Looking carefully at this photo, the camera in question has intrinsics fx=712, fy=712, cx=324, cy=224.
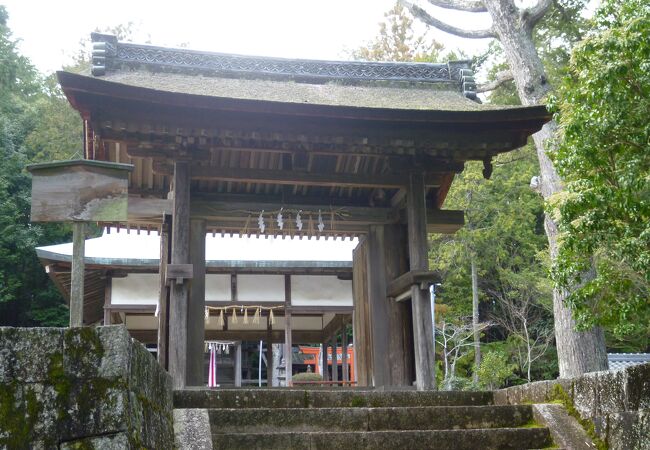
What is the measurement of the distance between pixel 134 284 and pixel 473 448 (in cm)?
1088

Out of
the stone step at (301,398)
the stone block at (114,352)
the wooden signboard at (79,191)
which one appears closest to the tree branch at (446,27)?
the stone step at (301,398)

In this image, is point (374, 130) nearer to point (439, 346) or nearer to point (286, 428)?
point (286, 428)

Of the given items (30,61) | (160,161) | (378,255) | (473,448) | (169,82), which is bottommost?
(473,448)

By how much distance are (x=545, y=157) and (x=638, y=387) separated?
9113 millimetres

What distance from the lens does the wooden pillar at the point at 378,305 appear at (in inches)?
373

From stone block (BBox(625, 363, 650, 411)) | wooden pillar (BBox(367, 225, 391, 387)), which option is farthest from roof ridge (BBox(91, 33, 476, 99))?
stone block (BBox(625, 363, 650, 411))

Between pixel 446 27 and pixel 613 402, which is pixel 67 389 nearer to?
pixel 613 402

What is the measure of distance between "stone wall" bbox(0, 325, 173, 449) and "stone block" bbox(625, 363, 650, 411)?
331 centimetres

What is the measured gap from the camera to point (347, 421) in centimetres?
584

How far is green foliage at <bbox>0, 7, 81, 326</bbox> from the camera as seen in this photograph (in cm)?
2469

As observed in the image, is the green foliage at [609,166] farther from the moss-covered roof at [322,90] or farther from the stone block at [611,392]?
the stone block at [611,392]

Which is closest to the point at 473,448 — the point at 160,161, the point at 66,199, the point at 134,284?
the point at 66,199

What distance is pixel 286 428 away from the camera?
5.72 m

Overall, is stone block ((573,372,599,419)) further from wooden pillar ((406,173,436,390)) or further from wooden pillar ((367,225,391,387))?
wooden pillar ((367,225,391,387))
